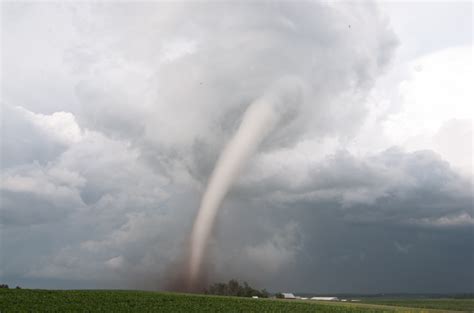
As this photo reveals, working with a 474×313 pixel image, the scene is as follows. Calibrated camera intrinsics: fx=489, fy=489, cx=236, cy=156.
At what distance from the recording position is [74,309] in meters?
61.6

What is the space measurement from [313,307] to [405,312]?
15918mm

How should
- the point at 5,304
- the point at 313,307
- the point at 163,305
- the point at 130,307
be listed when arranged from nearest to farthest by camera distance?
the point at 5,304 < the point at 130,307 < the point at 163,305 < the point at 313,307

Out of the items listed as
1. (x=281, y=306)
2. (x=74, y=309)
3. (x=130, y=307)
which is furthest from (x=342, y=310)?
(x=74, y=309)

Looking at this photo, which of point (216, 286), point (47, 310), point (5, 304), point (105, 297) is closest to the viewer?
point (47, 310)

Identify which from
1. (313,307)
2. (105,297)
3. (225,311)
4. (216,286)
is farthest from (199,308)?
(216,286)

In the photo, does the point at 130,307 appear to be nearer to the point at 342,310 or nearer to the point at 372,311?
the point at 342,310

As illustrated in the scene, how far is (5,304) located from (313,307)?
48.1 meters

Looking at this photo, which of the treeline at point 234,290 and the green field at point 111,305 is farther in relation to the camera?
the treeline at point 234,290

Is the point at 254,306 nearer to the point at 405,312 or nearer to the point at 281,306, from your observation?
the point at 281,306

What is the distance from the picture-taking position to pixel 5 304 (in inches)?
2501

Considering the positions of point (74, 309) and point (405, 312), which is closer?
point (74, 309)

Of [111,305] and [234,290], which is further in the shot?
[234,290]

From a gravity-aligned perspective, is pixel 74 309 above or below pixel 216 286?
below

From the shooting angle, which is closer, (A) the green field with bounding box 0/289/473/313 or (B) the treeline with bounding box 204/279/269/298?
(A) the green field with bounding box 0/289/473/313
